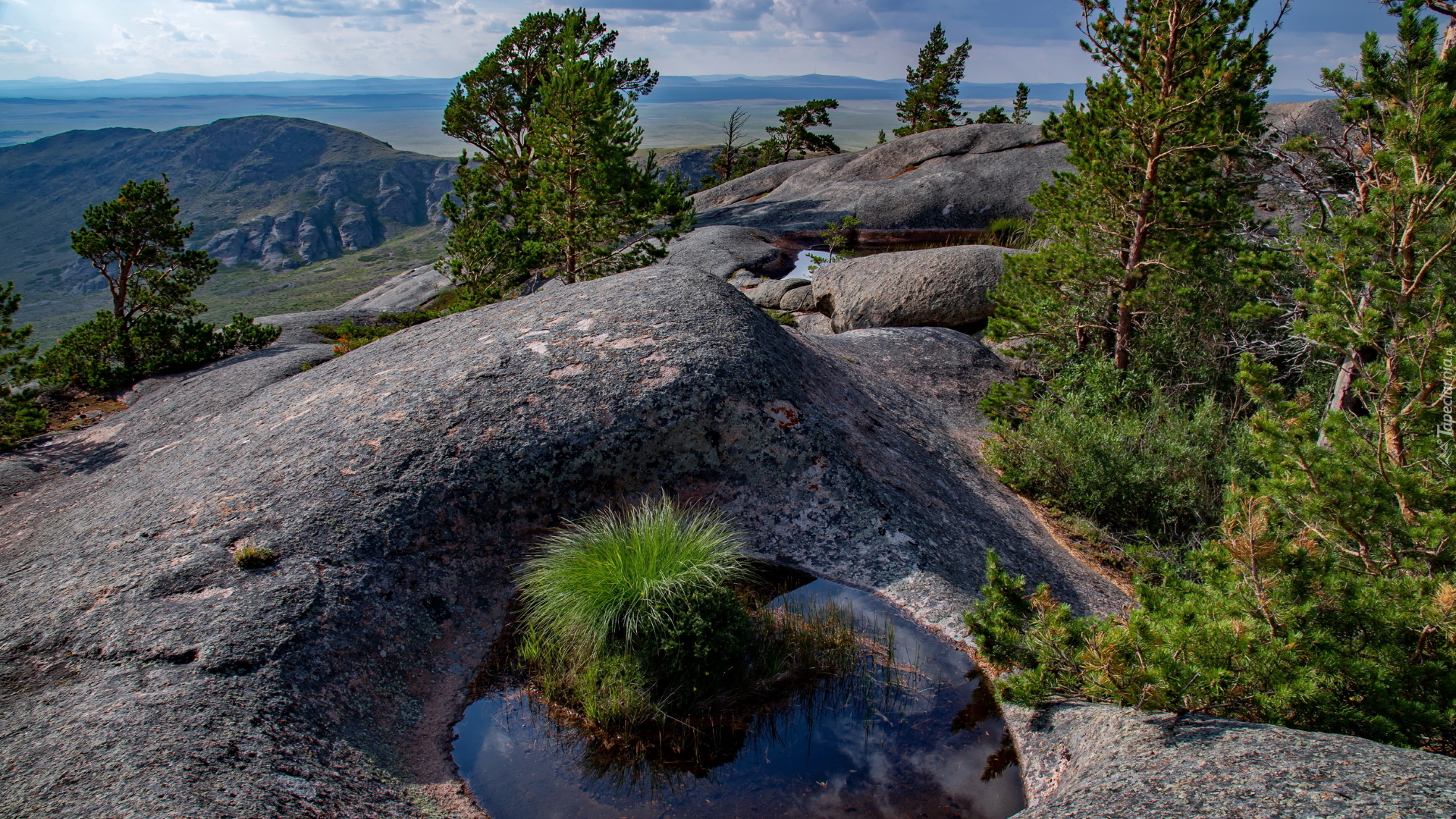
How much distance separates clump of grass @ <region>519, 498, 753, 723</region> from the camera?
592 centimetres

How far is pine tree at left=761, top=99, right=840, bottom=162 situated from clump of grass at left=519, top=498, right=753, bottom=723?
44.7 m

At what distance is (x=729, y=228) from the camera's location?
30594 mm

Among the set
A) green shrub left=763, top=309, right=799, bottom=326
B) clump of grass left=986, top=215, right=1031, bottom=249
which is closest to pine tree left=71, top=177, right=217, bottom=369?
green shrub left=763, top=309, right=799, bottom=326

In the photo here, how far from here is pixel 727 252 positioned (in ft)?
92.4

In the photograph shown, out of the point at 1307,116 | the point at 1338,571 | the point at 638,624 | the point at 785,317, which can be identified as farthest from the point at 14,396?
the point at 1307,116

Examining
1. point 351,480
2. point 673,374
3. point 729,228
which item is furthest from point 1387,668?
point 729,228

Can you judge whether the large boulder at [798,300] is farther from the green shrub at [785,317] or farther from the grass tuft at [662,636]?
the grass tuft at [662,636]

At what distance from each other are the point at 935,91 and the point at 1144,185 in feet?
134

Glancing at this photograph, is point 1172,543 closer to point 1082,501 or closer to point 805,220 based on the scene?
point 1082,501

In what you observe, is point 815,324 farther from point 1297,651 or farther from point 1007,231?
point 1297,651

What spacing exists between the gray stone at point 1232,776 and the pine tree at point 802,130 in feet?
153

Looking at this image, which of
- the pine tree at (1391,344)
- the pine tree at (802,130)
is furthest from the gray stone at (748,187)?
the pine tree at (1391,344)

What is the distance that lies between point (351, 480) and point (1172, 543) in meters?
10.8

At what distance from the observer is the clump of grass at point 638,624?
233 inches
